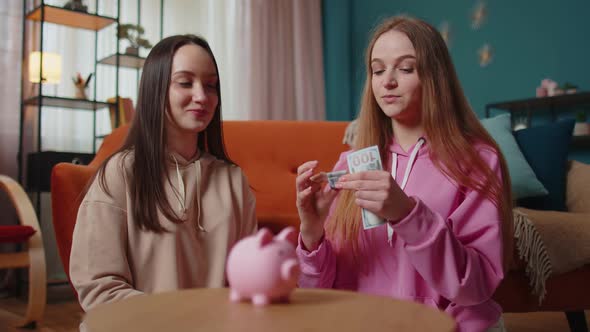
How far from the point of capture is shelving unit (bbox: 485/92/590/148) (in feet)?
12.2

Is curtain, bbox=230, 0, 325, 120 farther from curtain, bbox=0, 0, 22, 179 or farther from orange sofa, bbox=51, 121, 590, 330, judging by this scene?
orange sofa, bbox=51, 121, 590, 330

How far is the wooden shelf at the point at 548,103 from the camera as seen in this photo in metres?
3.72

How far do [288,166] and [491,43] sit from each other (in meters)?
2.88

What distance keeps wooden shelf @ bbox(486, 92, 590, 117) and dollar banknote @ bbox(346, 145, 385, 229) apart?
331 cm

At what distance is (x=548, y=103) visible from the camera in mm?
3850

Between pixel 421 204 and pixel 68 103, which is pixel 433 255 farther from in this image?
pixel 68 103

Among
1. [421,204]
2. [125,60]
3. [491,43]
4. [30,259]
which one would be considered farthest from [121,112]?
[491,43]

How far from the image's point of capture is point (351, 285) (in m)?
1.12

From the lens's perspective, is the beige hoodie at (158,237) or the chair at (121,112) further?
the chair at (121,112)

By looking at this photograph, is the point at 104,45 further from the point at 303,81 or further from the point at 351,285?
the point at 351,285

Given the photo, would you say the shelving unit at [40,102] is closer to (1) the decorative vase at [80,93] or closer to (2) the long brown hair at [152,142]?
(1) the decorative vase at [80,93]

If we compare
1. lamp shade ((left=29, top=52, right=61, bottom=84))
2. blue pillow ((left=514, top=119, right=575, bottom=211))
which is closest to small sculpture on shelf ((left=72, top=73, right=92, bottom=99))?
lamp shade ((left=29, top=52, right=61, bottom=84))

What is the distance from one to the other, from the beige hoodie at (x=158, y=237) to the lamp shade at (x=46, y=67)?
235 centimetres

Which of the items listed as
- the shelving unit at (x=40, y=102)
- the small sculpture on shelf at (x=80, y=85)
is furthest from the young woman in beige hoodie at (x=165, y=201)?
the small sculpture on shelf at (x=80, y=85)
